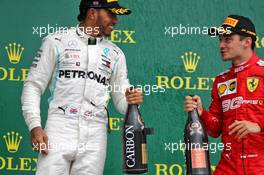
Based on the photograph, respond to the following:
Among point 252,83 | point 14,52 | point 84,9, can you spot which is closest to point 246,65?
point 252,83

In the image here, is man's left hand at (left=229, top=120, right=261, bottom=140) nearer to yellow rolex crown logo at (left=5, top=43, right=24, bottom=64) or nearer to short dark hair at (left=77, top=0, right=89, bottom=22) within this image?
short dark hair at (left=77, top=0, right=89, bottom=22)

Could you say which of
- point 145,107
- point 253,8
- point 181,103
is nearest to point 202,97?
point 181,103

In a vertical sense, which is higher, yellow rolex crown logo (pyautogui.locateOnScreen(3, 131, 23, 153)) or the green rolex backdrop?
the green rolex backdrop

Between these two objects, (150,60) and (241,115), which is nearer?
(241,115)

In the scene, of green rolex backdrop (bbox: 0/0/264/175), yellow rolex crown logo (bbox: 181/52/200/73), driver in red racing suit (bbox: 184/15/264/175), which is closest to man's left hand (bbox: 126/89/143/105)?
driver in red racing suit (bbox: 184/15/264/175)

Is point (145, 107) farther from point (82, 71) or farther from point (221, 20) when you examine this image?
point (82, 71)

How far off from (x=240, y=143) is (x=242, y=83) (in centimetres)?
30

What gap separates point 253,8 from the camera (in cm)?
383

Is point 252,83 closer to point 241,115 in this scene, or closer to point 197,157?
point 241,115

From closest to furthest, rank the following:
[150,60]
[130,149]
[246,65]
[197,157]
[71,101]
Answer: [197,157], [130,149], [71,101], [246,65], [150,60]

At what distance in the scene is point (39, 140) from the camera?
259cm

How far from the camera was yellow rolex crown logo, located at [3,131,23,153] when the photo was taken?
11.8ft

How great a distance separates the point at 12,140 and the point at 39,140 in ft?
3.48

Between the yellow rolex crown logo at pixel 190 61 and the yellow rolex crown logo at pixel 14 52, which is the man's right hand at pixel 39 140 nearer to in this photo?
the yellow rolex crown logo at pixel 14 52
